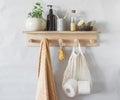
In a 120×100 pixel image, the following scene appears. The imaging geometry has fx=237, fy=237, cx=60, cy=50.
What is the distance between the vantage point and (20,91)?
1747 mm

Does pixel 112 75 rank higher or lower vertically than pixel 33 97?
higher

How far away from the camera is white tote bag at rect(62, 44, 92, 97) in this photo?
5.39ft

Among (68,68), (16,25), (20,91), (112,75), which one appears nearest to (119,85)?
(112,75)

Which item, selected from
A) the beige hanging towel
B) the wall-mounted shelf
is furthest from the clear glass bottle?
the beige hanging towel

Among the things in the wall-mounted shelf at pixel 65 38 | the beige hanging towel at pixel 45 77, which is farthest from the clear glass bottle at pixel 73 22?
the beige hanging towel at pixel 45 77

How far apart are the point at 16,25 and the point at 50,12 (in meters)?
0.27

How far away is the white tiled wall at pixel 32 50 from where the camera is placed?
174 cm

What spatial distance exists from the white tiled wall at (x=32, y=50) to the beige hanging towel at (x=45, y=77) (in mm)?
106

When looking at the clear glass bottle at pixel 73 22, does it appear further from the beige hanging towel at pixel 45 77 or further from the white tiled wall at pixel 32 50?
the beige hanging towel at pixel 45 77

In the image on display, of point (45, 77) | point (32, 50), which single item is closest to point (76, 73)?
point (45, 77)

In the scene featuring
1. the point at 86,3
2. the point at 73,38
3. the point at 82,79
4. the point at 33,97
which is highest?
the point at 86,3

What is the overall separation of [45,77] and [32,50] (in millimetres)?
255

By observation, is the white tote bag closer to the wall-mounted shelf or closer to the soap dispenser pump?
the wall-mounted shelf

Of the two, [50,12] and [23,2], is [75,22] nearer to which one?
[50,12]
